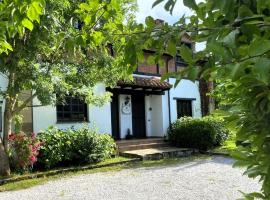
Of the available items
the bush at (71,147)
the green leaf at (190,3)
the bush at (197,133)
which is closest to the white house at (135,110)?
the bush at (197,133)

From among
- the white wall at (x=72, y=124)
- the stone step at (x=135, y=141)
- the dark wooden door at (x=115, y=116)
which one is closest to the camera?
the white wall at (x=72, y=124)

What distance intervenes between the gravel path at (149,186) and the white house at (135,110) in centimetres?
481

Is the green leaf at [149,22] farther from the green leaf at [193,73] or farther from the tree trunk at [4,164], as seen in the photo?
the tree trunk at [4,164]

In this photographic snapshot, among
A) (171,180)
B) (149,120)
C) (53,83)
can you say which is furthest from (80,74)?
(149,120)

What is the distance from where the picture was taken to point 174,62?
2203 cm

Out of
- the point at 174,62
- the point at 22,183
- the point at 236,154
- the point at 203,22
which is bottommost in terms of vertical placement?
the point at 22,183

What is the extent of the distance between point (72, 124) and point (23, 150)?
4705 mm

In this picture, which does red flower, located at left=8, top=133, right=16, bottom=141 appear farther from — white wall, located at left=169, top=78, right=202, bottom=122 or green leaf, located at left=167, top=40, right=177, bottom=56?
green leaf, located at left=167, top=40, right=177, bottom=56

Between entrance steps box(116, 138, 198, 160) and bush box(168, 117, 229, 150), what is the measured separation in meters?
0.59

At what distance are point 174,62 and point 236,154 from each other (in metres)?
20.4

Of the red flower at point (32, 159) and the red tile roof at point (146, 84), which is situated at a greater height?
the red tile roof at point (146, 84)

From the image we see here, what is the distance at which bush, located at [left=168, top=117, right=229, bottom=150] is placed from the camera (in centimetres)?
1808

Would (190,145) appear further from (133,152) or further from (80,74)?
(80,74)

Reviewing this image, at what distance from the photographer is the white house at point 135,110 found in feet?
53.9
